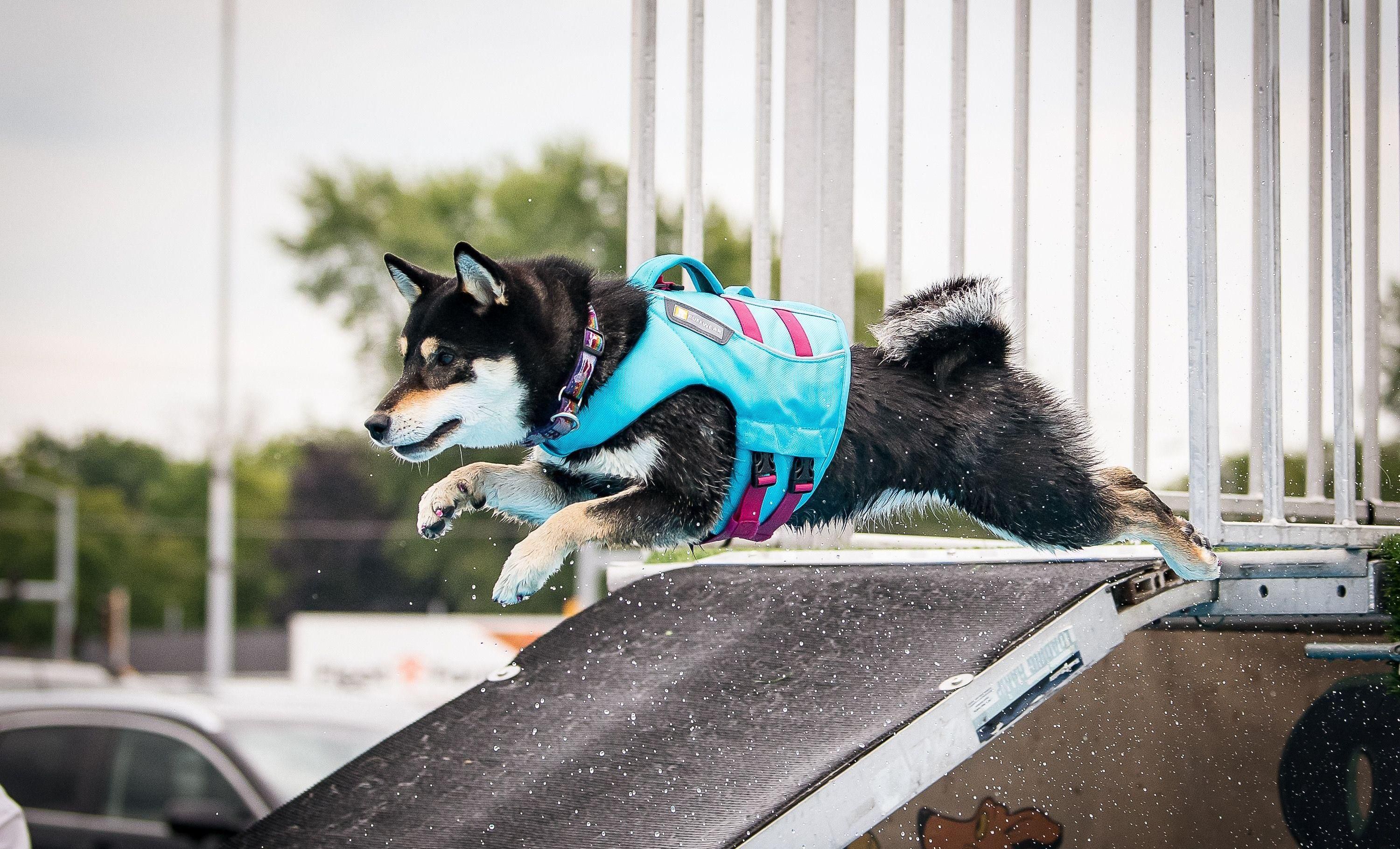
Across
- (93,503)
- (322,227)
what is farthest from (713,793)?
(93,503)

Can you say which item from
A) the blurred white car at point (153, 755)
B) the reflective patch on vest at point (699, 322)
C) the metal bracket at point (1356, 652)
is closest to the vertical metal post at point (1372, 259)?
the metal bracket at point (1356, 652)

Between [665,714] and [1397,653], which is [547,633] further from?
[1397,653]

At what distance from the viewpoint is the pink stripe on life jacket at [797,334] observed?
2.57m

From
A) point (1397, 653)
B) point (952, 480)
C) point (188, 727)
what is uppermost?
point (952, 480)

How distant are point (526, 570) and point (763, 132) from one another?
2.04 meters

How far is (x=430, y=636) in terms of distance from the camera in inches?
781

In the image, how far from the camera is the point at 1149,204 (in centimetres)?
361

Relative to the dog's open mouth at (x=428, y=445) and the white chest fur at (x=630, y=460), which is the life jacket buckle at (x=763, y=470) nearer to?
the white chest fur at (x=630, y=460)

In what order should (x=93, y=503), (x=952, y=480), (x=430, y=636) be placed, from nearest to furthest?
(x=952, y=480) < (x=430, y=636) < (x=93, y=503)

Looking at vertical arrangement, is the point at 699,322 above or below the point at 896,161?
below

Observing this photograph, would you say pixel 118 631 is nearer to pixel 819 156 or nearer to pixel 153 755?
pixel 153 755

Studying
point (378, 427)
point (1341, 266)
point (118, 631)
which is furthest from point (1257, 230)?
point (118, 631)

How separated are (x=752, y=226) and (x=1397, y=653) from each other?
7.28 feet

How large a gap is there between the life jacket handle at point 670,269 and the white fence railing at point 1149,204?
3.15 feet
